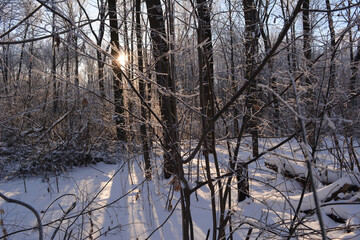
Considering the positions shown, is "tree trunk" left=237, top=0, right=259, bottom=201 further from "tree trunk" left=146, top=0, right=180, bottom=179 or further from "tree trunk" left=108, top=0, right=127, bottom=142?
"tree trunk" left=108, top=0, right=127, bottom=142

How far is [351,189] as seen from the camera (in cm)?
296

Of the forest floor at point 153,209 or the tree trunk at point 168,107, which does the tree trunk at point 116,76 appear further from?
the forest floor at point 153,209

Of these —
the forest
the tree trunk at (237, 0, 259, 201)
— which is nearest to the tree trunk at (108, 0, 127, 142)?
the forest

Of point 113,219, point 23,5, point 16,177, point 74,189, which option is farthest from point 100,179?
point 23,5

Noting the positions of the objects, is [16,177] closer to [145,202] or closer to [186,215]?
[145,202]

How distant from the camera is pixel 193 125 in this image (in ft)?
5.20

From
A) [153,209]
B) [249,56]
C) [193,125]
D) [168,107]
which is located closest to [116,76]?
[168,107]

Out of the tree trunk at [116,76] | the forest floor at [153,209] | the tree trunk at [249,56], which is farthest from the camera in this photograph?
the forest floor at [153,209]

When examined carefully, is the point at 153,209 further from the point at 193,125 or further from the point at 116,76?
the point at 116,76

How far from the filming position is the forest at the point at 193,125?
96cm

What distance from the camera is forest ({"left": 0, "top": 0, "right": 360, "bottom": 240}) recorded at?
3.17 feet

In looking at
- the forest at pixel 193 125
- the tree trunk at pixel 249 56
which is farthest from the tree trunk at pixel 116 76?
the tree trunk at pixel 249 56

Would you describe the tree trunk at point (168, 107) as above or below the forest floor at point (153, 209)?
above

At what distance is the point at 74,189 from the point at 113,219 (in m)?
1.58
